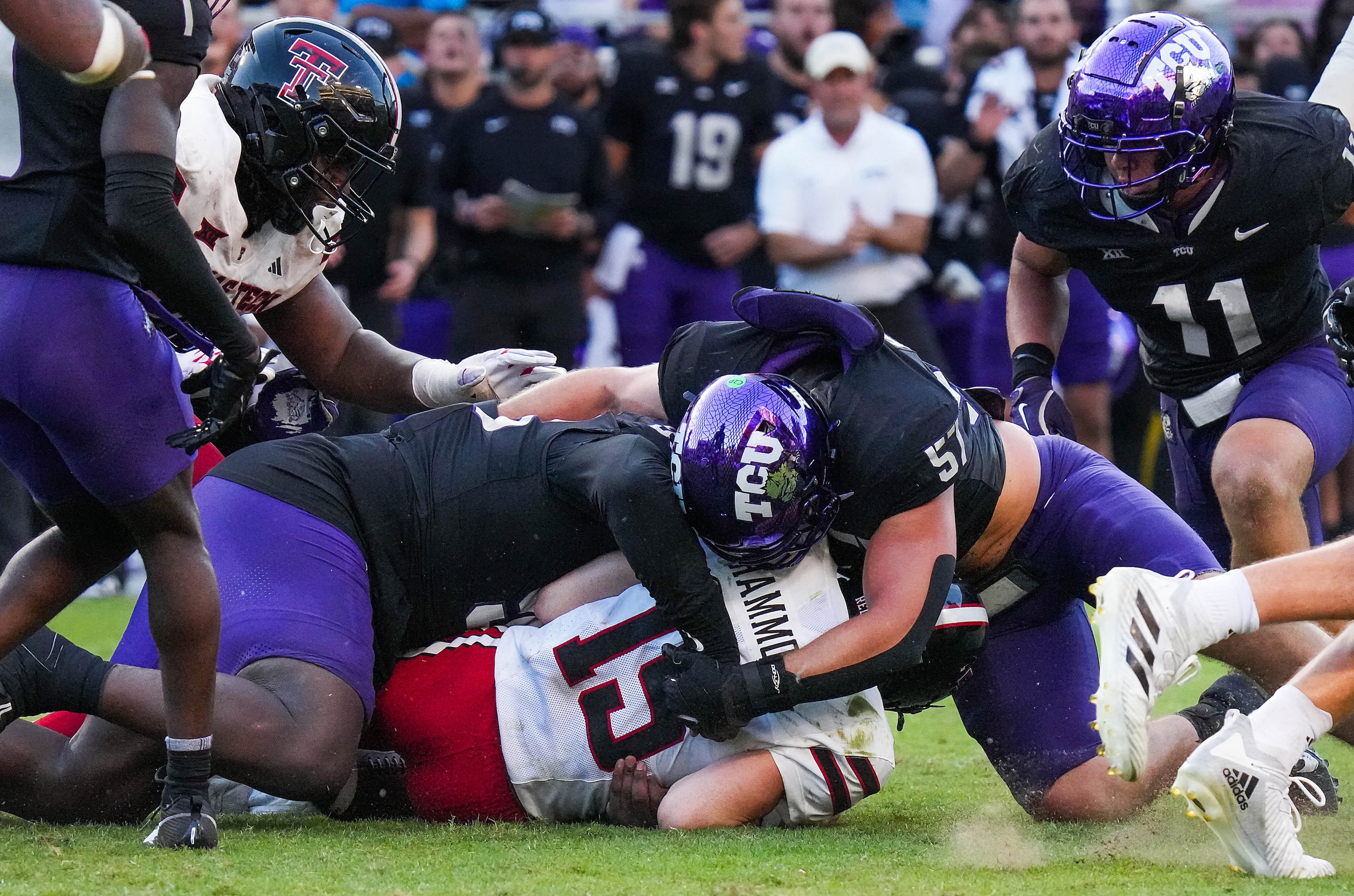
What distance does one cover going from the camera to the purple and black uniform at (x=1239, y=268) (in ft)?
13.2

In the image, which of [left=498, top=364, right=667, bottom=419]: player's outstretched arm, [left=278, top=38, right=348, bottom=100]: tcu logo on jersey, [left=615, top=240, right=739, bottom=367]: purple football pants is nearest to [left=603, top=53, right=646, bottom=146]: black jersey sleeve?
[left=615, top=240, right=739, bottom=367]: purple football pants

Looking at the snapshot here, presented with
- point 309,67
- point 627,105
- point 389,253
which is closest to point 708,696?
point 309,67

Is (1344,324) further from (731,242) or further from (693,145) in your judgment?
(693,145)

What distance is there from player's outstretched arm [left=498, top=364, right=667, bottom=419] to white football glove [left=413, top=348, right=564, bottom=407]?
0.29ft

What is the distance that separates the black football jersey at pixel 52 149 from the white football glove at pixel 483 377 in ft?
3.54

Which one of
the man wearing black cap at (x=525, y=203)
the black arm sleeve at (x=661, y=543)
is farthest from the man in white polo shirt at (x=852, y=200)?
the black arm sleeve at (x=661, y=543)

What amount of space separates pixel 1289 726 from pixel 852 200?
4586 millimetres

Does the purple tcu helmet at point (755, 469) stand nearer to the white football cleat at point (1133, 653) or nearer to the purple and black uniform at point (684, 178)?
the white football cleat at point (1133, 653)

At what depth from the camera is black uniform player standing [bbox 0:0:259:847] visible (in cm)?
290

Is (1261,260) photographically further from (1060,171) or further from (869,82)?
(869,82)

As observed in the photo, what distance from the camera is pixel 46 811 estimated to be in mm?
3379

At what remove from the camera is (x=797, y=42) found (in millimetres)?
8625

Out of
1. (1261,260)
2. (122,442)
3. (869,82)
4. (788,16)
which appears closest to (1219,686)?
(1261,260)

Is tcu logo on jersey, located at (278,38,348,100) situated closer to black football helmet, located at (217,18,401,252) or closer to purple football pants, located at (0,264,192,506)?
black football helmet, located at (217,18,401,252)
